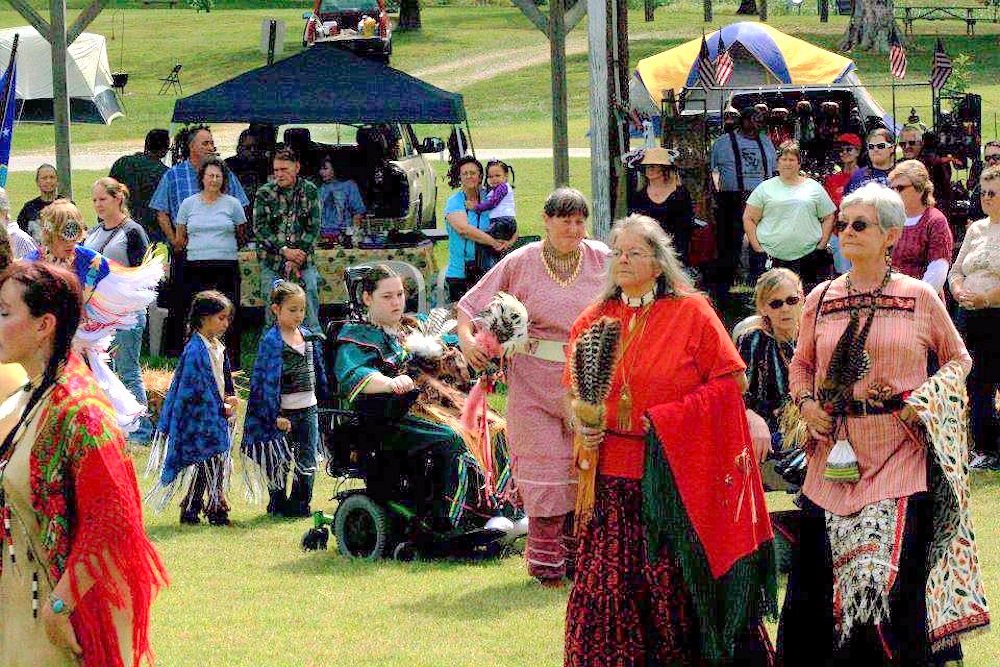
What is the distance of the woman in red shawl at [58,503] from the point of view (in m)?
4.25

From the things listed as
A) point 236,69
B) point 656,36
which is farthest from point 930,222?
point 656,36

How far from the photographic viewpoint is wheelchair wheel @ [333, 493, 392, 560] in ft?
25.6

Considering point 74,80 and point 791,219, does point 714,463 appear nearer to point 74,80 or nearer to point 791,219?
point 791,219

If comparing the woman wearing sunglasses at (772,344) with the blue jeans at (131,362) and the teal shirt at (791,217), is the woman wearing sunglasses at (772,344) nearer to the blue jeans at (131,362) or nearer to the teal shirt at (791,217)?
the blue jeans at (131,362)

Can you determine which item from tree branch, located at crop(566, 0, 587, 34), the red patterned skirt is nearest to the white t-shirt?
tree branch, located at crop(566, 0, 587, 34)

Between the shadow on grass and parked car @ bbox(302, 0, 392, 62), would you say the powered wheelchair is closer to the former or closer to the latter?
the shadow on grass

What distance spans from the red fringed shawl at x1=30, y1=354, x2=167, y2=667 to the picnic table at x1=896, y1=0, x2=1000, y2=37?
4595cm

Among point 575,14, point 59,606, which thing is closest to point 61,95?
point 575,14

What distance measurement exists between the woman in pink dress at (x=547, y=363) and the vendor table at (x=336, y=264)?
664 cm

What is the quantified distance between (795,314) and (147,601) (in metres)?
3.43

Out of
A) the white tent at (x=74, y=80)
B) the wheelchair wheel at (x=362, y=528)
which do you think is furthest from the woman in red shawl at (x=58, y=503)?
the white tent at (x=74, y=80)

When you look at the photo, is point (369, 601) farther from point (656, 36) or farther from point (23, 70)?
point (656, 36)

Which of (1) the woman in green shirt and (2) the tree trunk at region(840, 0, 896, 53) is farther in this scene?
(2) the tree trunk at region(840, 0, 896, 53)

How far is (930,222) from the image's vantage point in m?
9.58
